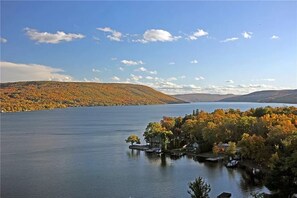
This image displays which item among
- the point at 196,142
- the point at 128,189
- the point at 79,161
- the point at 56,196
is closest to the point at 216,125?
the point at 196,142

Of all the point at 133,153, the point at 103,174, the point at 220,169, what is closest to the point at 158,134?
the point at 133,153

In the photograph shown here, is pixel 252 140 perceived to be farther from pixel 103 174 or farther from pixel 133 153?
pixel 133 153

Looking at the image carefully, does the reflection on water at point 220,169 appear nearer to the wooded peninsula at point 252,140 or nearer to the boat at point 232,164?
the boat at point 232,164

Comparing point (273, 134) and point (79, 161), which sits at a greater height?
point (273, 134)

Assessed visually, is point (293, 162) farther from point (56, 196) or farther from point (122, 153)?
point (122, 153)

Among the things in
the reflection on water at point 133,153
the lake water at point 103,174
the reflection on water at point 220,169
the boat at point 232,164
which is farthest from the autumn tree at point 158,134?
the boat at point 232,164

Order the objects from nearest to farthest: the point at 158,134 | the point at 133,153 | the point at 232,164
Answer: the point at 232,164 < the point at 133,153 < the point at 158,134

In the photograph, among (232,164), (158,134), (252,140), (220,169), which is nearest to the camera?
(252,140)

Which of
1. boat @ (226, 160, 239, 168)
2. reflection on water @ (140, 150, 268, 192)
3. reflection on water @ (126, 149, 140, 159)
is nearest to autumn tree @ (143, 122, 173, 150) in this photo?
reflection on water @ (126, 149, 140, 159)

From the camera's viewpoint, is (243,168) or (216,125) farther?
(216,125)

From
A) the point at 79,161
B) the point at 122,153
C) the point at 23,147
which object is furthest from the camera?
the point at 23,147

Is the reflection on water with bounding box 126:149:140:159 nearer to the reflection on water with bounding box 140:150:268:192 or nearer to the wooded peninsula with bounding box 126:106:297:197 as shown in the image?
the reflection on water with bounding box 140:150:268:192
